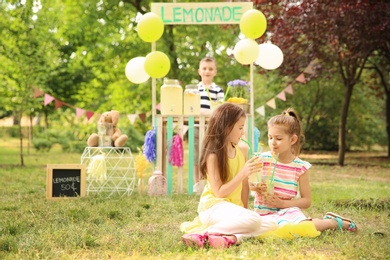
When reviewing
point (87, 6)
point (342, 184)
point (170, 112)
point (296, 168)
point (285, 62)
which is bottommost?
point (342, 184)

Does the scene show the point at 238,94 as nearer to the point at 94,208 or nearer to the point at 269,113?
the point at 94,208

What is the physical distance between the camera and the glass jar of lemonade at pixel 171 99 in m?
5.76

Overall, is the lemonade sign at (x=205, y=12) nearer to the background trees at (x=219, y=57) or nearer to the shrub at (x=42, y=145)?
the background trees at (x=219, y=57)

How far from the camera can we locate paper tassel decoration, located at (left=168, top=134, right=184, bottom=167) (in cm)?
567

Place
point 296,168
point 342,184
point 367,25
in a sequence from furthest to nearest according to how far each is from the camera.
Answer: point 367,25, point 342,184, point 296,168

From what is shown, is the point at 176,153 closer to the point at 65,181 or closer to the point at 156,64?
the point at 156,64

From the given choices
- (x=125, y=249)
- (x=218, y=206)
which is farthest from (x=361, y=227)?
(x=125, y=249)

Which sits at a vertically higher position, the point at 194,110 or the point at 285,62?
the point at 285,62

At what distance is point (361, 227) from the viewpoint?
381cm

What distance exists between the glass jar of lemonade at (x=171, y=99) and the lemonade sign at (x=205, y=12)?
73cm

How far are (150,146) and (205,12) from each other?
1.59 meters

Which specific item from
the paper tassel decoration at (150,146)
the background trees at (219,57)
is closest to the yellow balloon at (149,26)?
the paper tassel decoration at (150,146)

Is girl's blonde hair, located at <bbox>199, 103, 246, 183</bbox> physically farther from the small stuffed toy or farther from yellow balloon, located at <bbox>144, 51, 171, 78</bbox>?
the small stuffed toy

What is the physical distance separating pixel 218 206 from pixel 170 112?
2.55 m
